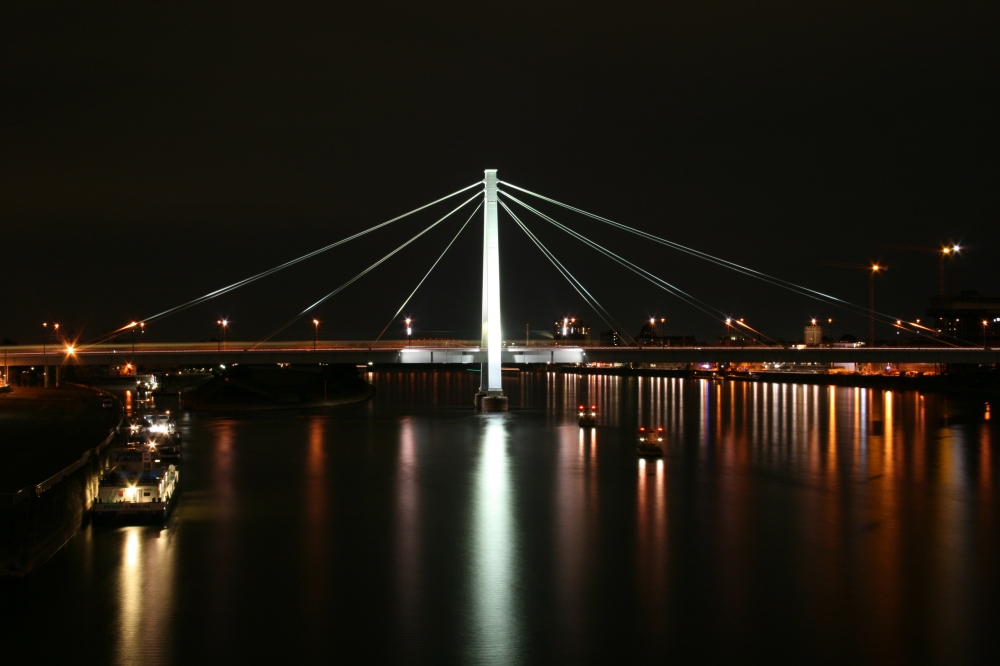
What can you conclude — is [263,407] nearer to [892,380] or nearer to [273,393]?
[273,393]

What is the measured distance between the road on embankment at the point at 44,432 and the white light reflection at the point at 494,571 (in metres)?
8.30

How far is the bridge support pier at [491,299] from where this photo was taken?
42.5 m

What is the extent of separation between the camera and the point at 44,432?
97.3 ft

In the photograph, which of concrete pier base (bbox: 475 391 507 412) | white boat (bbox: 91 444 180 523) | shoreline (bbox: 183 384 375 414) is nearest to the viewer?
white boat (bbox: 91 444 180 523)

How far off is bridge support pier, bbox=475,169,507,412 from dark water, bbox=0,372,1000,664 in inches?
464

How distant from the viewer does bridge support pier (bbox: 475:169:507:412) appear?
42.5 m

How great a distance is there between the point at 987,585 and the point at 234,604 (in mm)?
12050

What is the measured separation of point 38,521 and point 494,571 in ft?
25.3

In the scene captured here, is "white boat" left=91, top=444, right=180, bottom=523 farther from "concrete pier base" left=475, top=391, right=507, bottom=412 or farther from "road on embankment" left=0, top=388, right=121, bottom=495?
"concrete pier base" left=475, top=391, right=507, bottom=412

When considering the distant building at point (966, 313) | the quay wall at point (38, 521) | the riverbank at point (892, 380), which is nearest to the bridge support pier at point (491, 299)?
the quay wall at point (38, 521)

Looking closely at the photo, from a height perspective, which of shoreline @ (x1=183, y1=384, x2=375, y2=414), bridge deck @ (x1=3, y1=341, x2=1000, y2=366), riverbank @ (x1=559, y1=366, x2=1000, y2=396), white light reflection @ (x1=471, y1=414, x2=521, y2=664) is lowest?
white light reflection @ (x1=471, y1=414, x2=521, y2=664)

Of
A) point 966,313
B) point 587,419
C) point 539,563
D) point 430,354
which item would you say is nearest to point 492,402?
point 430,354

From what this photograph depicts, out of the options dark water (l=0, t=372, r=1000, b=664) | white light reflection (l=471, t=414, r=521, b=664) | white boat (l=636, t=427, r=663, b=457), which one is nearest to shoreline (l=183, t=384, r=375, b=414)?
dark water (l=0, t=372, r=1000, b=664)

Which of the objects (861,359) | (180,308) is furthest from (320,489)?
(861,359)
